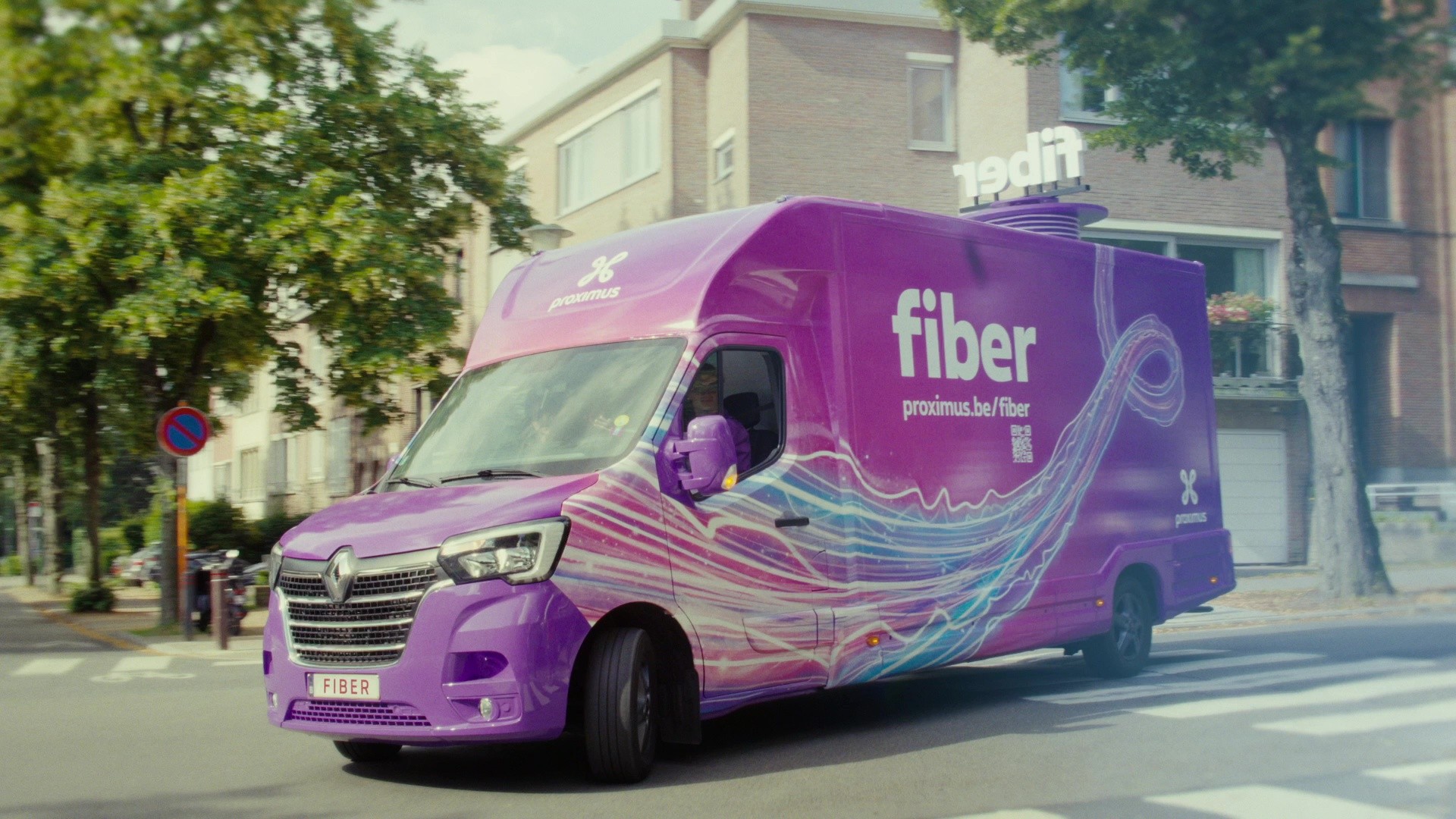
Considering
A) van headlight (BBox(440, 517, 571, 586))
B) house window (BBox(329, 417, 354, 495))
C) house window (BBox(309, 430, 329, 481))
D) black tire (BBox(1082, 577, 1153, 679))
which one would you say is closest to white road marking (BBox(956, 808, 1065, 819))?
van headlight (BBox(440, 517, 571, 586))

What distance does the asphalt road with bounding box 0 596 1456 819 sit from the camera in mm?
6645

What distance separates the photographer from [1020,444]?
976 cm

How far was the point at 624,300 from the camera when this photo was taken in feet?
26.7

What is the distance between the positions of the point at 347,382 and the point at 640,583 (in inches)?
504

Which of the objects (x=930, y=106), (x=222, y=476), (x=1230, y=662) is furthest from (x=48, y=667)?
(x=222, y=476)

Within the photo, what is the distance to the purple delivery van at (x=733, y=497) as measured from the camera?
6.76m

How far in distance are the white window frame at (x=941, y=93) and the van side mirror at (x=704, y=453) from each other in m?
19.5

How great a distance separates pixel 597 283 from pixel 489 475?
155cm

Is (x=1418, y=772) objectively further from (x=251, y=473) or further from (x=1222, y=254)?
(x=251, y=473)

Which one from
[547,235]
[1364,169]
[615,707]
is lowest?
[615,707]

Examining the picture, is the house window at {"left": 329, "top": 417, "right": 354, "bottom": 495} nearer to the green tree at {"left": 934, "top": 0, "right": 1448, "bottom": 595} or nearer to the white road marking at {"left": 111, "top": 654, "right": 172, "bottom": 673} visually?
the white road marking at {"left": 111, "top": 654, "right": 172, "bottom": 673}

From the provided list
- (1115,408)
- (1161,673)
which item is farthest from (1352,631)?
(1115,408)

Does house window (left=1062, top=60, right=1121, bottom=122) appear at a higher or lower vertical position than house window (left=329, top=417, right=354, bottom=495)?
higher

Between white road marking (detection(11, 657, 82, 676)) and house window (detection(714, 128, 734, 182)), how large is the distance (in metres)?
14.0
